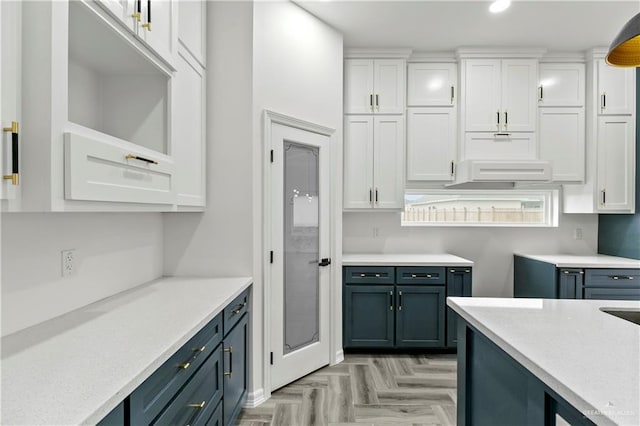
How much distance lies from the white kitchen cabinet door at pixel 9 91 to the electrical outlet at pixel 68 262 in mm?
666

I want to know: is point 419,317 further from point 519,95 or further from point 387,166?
point 519,95

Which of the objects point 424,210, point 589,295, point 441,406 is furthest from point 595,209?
point 441,406

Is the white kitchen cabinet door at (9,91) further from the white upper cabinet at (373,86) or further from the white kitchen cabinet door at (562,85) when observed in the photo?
the white kitchen cabinet door at (562,85)

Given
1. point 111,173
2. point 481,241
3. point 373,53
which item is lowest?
point 481,241

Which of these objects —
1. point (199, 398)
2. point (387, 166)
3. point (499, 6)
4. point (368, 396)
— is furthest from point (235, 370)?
point (499, 6)

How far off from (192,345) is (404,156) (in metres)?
2.84

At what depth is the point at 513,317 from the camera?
4.95 ft

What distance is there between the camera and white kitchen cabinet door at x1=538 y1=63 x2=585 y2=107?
12.3ft

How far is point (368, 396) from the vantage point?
2.72 metres

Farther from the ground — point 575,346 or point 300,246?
point 300,246

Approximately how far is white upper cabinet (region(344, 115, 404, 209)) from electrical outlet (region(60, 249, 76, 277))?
97.6 inches

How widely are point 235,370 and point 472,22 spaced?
3399 mm

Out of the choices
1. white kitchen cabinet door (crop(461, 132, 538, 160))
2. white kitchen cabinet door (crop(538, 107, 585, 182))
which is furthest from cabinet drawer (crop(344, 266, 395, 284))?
white kitchen cabinet door (crop(538, 107, 585, 182))

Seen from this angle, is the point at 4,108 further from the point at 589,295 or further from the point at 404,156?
the point at 589,295
